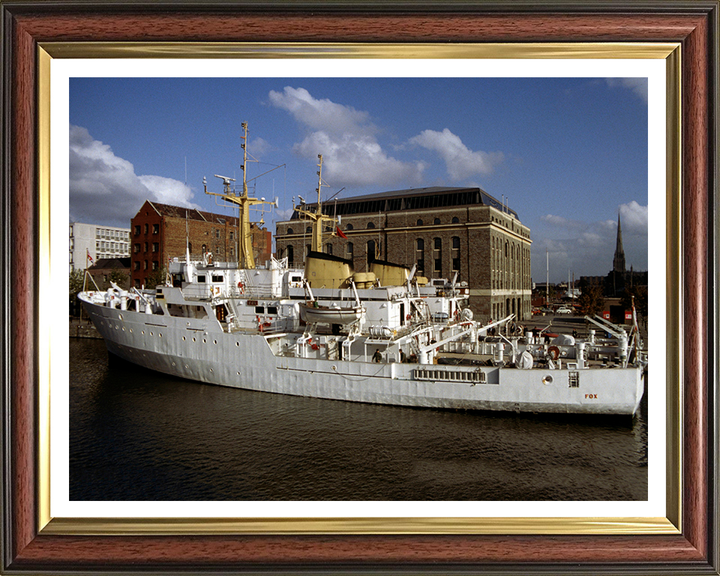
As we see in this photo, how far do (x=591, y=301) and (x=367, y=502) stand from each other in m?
7.57

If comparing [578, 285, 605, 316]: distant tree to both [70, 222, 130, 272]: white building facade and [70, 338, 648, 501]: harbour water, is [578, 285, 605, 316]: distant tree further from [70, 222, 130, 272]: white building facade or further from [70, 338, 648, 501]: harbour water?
[70, 222, 130, 272]: white building facade

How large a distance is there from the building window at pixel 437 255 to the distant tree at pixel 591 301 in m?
15.1

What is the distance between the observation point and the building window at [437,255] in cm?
2559

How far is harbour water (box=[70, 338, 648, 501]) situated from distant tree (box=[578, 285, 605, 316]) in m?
2.62

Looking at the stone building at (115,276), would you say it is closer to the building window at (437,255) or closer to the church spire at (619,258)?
the church spire at (619,258)

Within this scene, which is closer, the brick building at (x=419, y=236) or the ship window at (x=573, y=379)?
the ship window at (x=573, y=379)

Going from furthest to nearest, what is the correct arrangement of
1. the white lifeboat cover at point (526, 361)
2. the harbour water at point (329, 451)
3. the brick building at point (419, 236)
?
1. the brick building at point (419, 236)
2. the white lifeboat cover at point (526, 361)
3. the harbour water at point (329, 451)

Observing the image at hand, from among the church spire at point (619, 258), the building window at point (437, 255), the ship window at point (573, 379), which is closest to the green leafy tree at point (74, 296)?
the church spire at point (619, 258)

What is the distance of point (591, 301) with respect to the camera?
927 centimetres

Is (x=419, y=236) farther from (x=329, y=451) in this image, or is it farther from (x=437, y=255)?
(x=329, y=451)

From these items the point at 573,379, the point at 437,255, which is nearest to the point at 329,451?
the point at 573,379

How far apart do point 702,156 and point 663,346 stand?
6.07 ft

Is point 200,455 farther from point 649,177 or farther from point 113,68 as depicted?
point 649,177

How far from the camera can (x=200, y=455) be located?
28.6 ft
